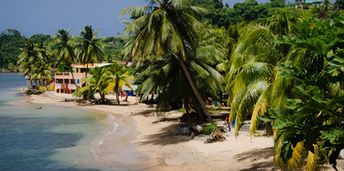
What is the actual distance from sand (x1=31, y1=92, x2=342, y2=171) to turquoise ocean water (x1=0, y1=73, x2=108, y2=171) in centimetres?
141

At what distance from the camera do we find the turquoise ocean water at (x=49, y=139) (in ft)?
71.4

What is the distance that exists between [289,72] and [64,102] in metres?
53.7

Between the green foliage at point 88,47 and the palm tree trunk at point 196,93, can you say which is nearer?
the palm tree trunk at point 196,93

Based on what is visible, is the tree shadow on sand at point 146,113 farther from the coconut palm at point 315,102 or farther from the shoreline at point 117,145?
the coconut palm at point 315,102

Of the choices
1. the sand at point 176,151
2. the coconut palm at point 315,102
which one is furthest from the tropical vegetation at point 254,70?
the sand at point 176,151

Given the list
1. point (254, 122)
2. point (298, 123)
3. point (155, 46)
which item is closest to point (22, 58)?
point (155, 46)

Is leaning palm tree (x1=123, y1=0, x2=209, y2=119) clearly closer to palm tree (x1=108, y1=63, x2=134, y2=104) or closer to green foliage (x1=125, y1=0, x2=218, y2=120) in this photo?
green foliage (x1=125, y1=0, x2=218, y2=120)

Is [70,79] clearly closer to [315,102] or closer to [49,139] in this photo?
[49,139]

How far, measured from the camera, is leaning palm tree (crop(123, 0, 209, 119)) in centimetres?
2448

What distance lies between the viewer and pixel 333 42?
6875 mm

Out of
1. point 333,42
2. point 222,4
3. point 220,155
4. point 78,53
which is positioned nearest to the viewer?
point 333,42

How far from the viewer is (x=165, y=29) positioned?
23969 mm

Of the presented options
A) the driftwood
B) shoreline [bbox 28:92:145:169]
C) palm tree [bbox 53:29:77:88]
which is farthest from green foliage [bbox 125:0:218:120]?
palm tree [bbox 53:29:77:88]

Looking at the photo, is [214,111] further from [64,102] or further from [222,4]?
[222,4]
